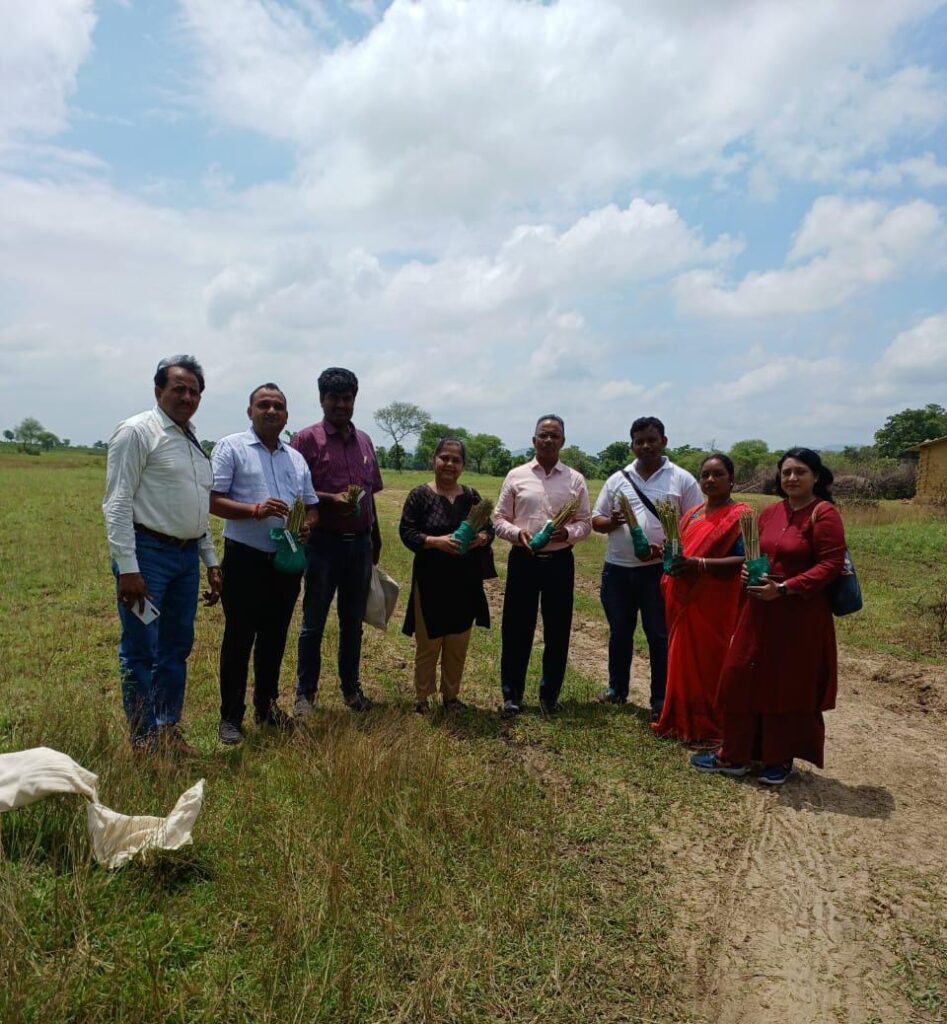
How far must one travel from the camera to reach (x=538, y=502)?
522 centimetres

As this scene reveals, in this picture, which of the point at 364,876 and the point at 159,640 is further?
the point at 159,640

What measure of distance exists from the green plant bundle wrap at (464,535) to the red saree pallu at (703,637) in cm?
157

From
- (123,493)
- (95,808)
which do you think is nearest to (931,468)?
(123,493)

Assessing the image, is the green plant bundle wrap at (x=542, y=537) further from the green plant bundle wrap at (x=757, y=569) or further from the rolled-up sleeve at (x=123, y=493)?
the rolled-up sleeve at (x=123, y=493)

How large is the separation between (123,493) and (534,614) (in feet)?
9.98

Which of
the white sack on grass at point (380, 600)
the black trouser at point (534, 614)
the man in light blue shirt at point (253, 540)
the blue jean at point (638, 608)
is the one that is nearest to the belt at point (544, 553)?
the black trouser at point (534, 614)

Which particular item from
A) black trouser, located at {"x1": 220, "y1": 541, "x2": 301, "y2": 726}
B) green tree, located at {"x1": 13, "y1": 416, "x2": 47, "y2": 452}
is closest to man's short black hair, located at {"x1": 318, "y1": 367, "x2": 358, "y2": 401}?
black trouser, located at {"x1": 220, "y1": 541, "x2": 301, "y2": 726}

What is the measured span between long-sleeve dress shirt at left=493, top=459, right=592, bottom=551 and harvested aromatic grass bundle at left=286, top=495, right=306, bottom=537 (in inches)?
58.6

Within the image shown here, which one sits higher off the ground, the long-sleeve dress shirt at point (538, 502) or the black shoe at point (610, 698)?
the long-sleeve dress shirt at point (538, 502)

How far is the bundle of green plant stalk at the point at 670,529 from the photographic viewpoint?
4.90 m

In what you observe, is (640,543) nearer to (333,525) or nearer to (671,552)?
(671,552)

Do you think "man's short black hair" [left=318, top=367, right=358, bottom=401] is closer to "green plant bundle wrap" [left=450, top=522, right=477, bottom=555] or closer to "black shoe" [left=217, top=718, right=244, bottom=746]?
"green plant bundle wrap" [left=450, top=522, right=477, bottom=555]

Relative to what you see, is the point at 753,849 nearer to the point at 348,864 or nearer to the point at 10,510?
the point at 348,864

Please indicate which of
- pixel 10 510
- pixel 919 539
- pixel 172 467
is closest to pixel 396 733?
pixel 172 467
